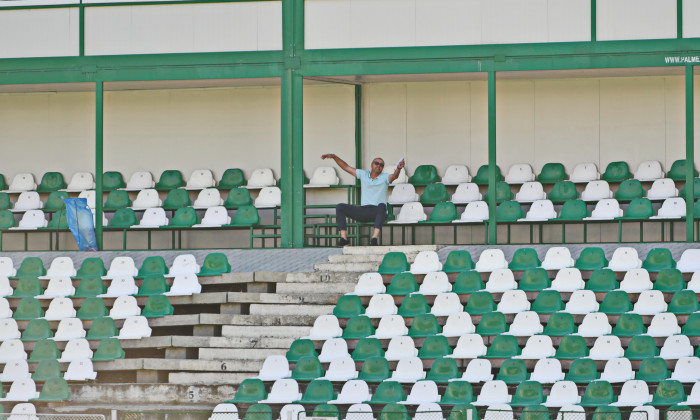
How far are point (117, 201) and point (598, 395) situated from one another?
8.78m

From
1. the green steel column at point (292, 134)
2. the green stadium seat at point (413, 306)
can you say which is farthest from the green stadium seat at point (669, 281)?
the green steel column at point (292, 134)

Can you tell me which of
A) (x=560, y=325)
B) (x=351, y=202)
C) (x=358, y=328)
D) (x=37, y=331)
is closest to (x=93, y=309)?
(x=37, y=331)

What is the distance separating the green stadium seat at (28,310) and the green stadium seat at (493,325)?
548cm

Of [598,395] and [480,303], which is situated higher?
[480,303]

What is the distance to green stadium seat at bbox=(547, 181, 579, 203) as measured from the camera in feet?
62.3

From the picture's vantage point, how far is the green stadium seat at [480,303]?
15.9 metres

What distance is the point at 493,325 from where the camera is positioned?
51.1 ft

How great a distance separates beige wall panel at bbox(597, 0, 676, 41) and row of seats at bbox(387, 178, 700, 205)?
215 cm

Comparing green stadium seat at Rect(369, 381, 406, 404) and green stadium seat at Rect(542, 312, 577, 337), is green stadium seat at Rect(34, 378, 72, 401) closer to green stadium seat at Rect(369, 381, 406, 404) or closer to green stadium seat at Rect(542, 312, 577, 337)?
green stadium seat at Rect(369, 381, 406, 404)

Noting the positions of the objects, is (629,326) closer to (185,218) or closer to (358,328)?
(358,328)

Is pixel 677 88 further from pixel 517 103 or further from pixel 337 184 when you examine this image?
pixel 337 184

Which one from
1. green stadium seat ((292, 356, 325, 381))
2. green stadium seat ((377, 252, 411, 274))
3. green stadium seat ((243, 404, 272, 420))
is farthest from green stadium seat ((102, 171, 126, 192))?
green stadium seat ((243, 404, 272, 420))

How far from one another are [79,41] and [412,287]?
5862 millimetres

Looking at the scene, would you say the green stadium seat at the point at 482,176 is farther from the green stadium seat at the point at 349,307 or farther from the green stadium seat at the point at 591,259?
the green stadium seat at the point at 349,307
